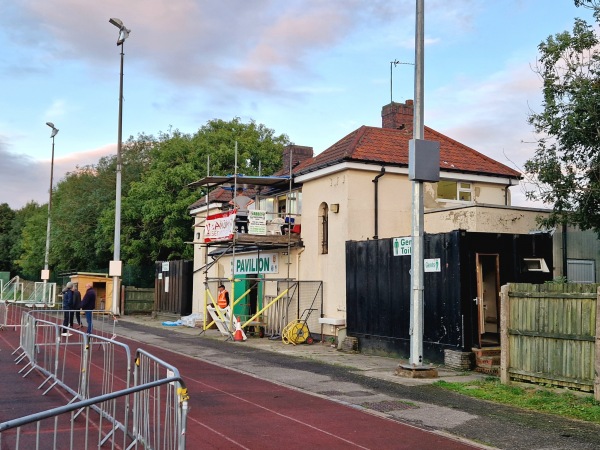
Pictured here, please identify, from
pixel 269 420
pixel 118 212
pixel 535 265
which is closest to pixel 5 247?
pixel 118 212

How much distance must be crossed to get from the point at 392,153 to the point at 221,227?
22.0ft

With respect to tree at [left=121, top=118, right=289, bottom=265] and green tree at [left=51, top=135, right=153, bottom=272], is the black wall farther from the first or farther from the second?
green tree at [left=51, top=135, right=153, bottom=272]

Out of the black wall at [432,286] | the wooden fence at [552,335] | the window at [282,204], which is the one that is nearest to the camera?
the wooden fence at [552,335]

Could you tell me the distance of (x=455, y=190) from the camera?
23141mm

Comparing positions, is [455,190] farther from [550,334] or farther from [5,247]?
[5,247]

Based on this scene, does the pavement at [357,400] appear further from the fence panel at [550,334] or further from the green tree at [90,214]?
the green tree at [90,214]

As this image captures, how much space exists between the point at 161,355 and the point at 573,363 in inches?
426

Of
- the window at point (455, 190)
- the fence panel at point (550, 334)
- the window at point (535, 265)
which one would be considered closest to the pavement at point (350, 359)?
the fence panel at point (550, 334)

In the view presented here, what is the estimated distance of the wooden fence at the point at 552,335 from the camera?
1095 centimetres

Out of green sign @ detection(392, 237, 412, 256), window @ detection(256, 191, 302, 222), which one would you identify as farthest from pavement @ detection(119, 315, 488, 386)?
window @ detection(256, 191, 302, 222)

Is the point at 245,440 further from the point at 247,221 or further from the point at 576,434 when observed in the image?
the point at 247,221

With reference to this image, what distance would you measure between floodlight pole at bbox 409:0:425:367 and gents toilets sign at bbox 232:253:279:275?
11.4 m

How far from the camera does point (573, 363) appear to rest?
11242 millimetres

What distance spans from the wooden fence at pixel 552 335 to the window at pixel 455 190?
35.0 feet
